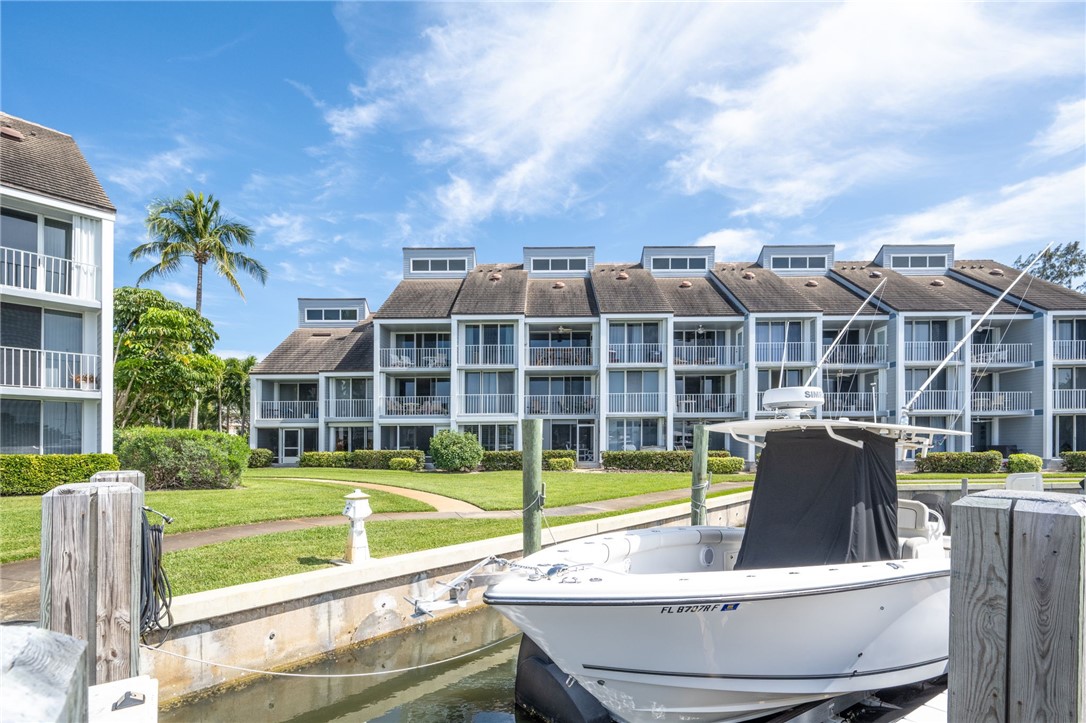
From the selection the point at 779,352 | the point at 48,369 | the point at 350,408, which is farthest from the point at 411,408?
the point at 779,352

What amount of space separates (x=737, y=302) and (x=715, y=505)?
16.9 meters

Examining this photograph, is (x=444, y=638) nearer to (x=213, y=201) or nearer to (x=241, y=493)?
(x=241, y=493)

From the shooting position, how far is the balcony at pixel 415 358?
28469mm

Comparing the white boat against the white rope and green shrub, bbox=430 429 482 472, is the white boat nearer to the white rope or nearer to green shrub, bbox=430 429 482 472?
the white rope

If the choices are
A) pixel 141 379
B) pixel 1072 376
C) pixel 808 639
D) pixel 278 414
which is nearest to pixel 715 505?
pixel 808 639

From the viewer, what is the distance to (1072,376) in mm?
28219

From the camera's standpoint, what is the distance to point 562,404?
2856 cm

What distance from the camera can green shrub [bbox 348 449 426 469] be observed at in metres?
25.5

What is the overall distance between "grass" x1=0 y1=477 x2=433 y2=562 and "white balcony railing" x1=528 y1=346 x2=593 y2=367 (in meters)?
13.7

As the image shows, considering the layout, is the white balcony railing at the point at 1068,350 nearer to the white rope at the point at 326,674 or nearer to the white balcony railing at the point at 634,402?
the white balcony railing at the point at 634,402

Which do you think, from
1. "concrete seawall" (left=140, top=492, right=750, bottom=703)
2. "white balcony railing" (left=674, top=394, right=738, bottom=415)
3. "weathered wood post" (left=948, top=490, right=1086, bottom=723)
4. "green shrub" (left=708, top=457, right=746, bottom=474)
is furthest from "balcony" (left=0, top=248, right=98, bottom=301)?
"white balcony railing" (left=674, top=394, right=738, bottom=415)

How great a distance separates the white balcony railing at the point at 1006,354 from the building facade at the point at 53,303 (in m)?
35.7

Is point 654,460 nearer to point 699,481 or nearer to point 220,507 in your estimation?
point 699,481

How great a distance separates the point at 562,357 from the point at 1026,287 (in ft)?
67.0
